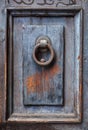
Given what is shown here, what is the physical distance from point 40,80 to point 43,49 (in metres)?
0.12

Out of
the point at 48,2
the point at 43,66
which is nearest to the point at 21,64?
the point at 43,66

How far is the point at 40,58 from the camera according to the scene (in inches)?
50.8

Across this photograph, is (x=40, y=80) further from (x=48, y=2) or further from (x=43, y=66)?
(x=48, y=2)

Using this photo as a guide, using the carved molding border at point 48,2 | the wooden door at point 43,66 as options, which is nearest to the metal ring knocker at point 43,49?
the wooden door at point 43,66

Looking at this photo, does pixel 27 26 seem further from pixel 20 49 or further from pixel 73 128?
pixel 73 128

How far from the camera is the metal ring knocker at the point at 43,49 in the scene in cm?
126

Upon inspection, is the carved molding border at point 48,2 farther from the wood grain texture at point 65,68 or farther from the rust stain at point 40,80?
the rust stain at point 40,80

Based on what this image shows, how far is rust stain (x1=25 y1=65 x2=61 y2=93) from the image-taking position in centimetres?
129

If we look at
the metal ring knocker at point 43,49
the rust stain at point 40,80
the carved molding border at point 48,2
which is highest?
the carved molding border at point 48,2

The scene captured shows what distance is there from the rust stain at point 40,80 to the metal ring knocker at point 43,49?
0.13 ft

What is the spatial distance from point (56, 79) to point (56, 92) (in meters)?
0.05

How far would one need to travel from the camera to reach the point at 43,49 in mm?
1283

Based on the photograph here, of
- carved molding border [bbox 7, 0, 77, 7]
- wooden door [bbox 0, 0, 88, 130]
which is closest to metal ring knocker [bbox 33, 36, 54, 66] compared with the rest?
wooden door [bbox 0, 0, 88, 130]

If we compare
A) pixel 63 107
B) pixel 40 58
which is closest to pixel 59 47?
pixel 40 58
